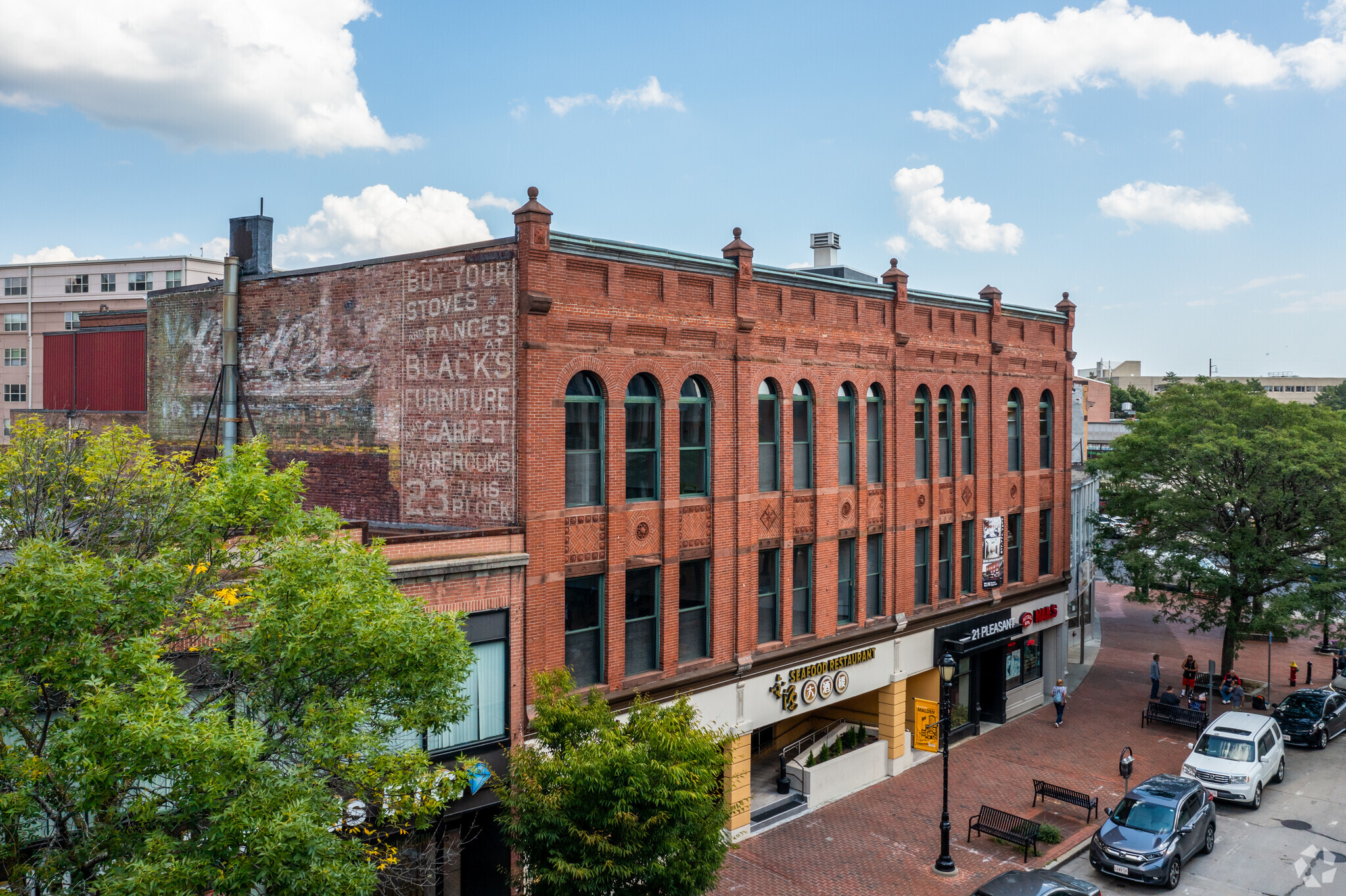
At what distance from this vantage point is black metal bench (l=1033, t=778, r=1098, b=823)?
24.2m

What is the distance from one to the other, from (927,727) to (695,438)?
38.1ft

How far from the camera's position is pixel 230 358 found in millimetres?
24797

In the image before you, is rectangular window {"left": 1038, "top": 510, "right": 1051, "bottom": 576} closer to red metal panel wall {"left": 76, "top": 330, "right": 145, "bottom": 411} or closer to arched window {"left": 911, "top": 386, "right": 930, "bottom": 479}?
arched window {"left": 911, "top": 386, "right": 930, "bottom": 479}

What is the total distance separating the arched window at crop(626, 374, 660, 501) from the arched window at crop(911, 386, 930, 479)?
10932 mm

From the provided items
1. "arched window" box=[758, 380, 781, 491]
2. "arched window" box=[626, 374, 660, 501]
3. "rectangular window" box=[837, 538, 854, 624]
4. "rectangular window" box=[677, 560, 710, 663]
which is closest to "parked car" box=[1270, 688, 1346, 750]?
"rectangular window" box=[837, 538, 854, 624]

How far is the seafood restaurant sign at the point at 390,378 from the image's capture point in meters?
19.3

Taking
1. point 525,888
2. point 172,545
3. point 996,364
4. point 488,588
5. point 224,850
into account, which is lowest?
point 525,888

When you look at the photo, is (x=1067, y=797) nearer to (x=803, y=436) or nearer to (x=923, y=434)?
(x=923, y=434)

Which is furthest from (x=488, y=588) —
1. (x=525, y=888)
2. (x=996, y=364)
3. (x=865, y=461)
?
(x=996, y=364)

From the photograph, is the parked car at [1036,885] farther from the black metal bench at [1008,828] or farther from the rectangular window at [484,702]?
the rectangular window at [484,702]

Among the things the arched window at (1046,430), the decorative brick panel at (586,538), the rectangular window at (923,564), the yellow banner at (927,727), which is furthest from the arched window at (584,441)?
the arched window at (1046,430)

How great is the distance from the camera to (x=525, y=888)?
48.5 feet

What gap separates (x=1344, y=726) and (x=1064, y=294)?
1756 centimetres

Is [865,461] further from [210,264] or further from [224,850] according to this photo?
[210,264]
